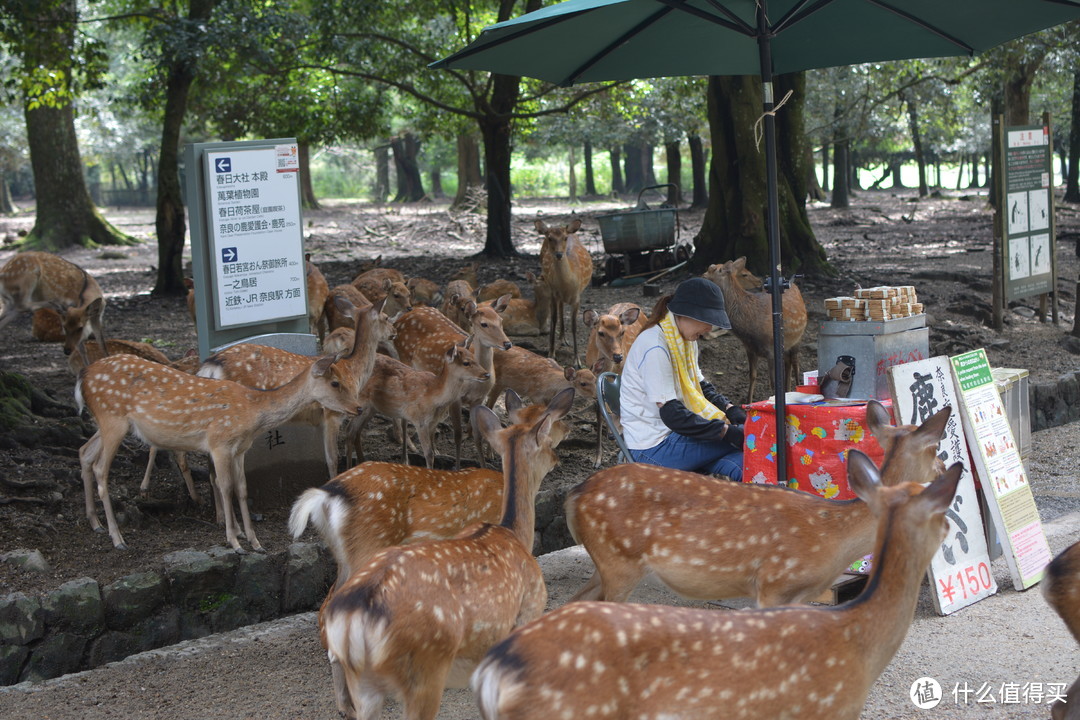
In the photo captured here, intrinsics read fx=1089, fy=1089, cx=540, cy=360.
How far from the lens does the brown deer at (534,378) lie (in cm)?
711

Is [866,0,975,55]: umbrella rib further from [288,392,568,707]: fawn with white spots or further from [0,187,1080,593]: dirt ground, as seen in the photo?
[0,187,1080,593]: dirt ground

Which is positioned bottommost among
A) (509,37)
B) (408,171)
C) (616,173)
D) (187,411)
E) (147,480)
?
(147,480)

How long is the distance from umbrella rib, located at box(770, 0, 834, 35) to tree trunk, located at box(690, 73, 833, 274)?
297 inches

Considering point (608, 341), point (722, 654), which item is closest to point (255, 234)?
point (608, 341)

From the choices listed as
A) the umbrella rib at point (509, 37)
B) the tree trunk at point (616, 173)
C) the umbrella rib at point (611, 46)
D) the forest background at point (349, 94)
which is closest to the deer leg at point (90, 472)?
the umbrella rib at point (509, 37)

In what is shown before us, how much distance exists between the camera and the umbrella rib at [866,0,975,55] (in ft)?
16.1

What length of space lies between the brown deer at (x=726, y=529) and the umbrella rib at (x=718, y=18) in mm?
1716

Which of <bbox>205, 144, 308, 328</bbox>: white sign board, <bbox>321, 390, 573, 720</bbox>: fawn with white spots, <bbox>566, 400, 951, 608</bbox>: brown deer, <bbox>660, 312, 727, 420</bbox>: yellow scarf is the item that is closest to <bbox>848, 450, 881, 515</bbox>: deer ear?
<bbox>566, 400, 951, 608</bbox>: brown deer

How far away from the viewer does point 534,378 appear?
7375mm

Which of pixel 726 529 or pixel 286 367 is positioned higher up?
Answer: pixel 286 367

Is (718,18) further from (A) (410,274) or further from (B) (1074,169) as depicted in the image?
(B) (1074,169)

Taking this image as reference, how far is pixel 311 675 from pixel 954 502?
9.05ft

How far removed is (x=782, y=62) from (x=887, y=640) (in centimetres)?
367

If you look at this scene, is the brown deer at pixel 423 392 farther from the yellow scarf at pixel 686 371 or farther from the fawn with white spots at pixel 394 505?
the yellow scarf at pixel 686 371
